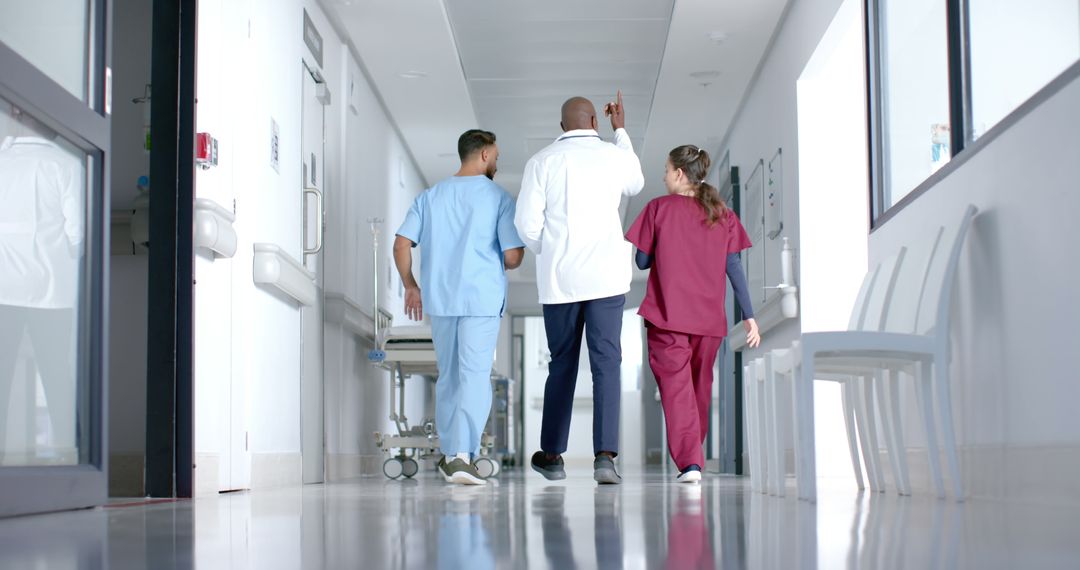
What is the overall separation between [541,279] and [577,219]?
266 mm

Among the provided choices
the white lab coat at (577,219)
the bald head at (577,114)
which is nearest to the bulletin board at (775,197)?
the bald head at (577,114)

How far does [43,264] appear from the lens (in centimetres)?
283

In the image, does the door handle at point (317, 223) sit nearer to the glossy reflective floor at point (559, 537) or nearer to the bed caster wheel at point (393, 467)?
the bed caster wheel at point (393, 467)

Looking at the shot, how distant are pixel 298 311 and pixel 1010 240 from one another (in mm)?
3435

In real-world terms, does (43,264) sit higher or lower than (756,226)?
lower

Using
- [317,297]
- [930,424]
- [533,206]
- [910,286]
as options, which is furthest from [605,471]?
[317,297]

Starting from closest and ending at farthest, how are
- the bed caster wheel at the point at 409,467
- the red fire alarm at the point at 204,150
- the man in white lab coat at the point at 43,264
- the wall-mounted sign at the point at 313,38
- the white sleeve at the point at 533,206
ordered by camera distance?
1. the man in white lab coat at the point at 43,264
2. the red fire alarm at the point at 204,150
3. the white sleeve at the point at 533,206
4. the wall-mounted sign at the point at 313,38
5. the bed caster wheel at the point at 409,467

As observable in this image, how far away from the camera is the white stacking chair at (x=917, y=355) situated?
2906mm

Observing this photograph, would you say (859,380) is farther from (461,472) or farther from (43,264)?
(43,264)

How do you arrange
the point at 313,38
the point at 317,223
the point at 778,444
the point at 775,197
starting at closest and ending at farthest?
the point at 778,444
the point at 317,223
the point at 313,38
the point at 775,197

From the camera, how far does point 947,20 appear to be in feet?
11.9

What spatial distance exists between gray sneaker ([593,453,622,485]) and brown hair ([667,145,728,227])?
3.32 ft

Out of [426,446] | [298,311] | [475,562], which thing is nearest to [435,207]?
[298,311]

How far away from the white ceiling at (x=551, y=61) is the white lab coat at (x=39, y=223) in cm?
355
